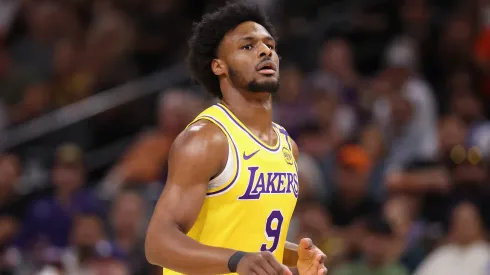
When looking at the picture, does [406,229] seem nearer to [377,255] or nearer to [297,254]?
[377,255]

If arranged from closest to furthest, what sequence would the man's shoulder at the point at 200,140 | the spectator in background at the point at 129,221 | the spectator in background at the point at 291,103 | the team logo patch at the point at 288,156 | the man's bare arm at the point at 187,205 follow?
the man's bare arm at the point at 187,205 → the man's shoulder at the point at 200,140 → the team logo patch at the point at 288,156 → the spectator in background at the point at 129,221 → the spectator in background at the point at 291,103

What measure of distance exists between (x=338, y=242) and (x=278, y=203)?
371 cm

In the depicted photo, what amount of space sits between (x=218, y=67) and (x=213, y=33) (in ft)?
0.65

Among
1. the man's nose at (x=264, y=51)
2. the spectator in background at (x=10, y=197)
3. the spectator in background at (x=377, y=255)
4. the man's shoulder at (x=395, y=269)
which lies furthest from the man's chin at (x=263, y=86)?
the spectator in background at (x=10, y=197)

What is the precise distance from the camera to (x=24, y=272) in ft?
28.8

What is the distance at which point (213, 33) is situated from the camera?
543 cm

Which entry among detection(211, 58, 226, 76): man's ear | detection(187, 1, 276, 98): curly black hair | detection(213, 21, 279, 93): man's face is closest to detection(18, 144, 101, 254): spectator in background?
detection(187, 1, 276, 98): curly black hair

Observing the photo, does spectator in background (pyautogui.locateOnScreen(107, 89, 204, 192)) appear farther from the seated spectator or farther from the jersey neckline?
Result: the jersey neckline

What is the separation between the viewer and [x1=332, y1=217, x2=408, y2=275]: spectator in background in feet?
27.3

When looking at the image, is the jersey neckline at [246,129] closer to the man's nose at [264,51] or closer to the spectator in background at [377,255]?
the man's nose at [264,51]

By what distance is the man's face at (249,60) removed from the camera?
524cm

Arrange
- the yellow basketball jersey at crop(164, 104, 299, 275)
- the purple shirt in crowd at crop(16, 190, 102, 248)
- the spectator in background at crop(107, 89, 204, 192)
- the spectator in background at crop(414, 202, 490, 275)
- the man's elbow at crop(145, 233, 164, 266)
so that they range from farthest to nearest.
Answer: the spectator in background at crop(107, 89, 204, 192)
the purple shirt in crowd at crop(16, 190, 102, 248)
the spectator in background at crop(414, 202, 490, 275)
the yellow basketball jersey at crop(164, 104, 299, 275)
the man's elbow at crop(145, 233, 164, 266)

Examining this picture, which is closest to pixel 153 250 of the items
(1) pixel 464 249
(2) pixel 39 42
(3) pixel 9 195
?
(1) pixel 464 249

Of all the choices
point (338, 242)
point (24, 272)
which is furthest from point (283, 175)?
point (24, 272)
